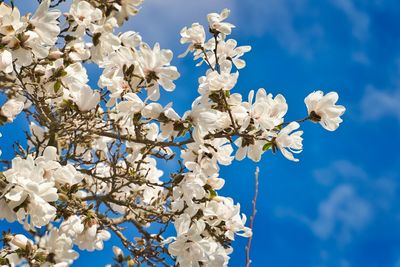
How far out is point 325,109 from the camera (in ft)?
11.7

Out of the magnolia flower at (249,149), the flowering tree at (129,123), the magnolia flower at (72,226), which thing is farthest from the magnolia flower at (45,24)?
the magnolia flower at (249,149)

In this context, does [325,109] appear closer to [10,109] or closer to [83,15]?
[83,15]

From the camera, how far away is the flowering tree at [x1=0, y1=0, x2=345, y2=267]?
11.4ft

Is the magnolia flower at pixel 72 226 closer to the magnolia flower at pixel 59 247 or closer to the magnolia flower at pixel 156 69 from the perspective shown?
the magnolia flower at pixel 59 247

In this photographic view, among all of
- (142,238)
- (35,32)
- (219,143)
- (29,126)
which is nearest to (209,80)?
(219,143)

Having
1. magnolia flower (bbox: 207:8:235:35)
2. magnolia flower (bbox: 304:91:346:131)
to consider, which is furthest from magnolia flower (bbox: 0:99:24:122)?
magnolia flower (bbox: 304:91:346:131)

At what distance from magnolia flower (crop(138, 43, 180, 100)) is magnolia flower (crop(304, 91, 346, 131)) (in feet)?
2.75

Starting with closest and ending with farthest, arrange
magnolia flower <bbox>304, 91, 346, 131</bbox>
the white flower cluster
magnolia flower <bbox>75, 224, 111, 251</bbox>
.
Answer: the white flower cluster, magnolia flower <bbox>304, 91, 346, 131</bbox>, magnolia flower <bbox>75, 224, 111, 251</bbox>

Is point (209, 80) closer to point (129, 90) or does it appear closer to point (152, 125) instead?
point (129, 90)

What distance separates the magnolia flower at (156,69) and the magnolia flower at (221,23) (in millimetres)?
604

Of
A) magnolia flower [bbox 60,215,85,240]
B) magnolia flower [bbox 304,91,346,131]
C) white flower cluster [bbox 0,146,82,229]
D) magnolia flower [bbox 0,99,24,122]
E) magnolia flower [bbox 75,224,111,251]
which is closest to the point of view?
white flower cluster [bbox 0,146,82,229]

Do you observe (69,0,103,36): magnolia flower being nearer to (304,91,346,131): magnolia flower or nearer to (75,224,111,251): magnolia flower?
(75,224,111,251): magnolia flower

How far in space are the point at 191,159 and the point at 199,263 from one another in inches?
26.9

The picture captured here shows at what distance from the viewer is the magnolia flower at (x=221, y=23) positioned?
13.4ft
